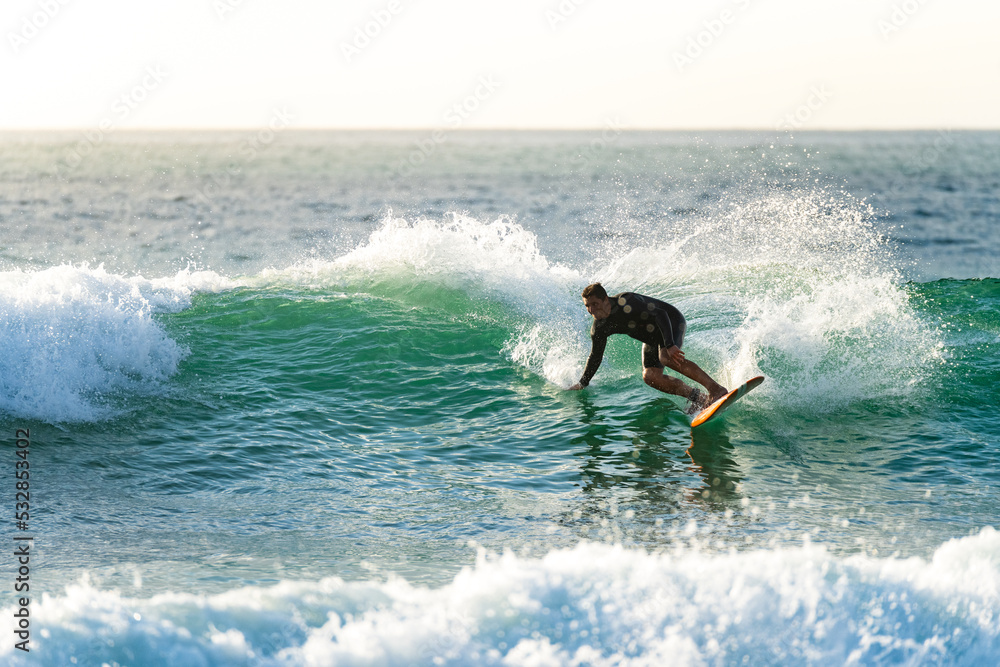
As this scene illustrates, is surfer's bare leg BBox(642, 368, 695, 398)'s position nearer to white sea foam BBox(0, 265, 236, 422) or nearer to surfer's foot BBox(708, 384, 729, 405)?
surfer's foot BBox(708, 384, 729, 405)

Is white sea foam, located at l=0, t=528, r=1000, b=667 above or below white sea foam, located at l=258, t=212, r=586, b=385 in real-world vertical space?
below

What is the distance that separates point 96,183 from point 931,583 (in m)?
60.3

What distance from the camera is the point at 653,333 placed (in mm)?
9578

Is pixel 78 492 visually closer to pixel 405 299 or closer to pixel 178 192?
pixel 405 299

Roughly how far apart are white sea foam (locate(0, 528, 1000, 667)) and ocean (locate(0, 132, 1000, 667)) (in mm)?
18

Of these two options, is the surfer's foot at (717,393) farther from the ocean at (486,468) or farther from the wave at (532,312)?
the wave at (532,312)

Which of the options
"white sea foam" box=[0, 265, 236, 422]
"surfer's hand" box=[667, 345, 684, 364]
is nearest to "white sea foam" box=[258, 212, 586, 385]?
"surfer's hand" box=[667, 345, 684, 364]

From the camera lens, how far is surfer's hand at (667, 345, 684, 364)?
9.36m

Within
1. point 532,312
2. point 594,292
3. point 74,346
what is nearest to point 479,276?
point 532,312

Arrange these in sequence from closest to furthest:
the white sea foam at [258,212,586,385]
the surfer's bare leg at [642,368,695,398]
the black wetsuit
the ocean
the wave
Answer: the ocean → the black wetsuit → the surfer's bare leg at [642,368,695,398] → the wave → the white sea foam at [258,212,586,385]

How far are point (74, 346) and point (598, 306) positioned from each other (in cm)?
680

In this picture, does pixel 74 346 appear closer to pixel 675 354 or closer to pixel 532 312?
pixel 532 312

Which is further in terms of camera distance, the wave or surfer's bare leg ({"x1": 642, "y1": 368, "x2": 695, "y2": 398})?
the wave

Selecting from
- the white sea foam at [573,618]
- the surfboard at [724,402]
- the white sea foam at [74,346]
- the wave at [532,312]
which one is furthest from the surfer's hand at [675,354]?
the white sea foam at [74,346]
